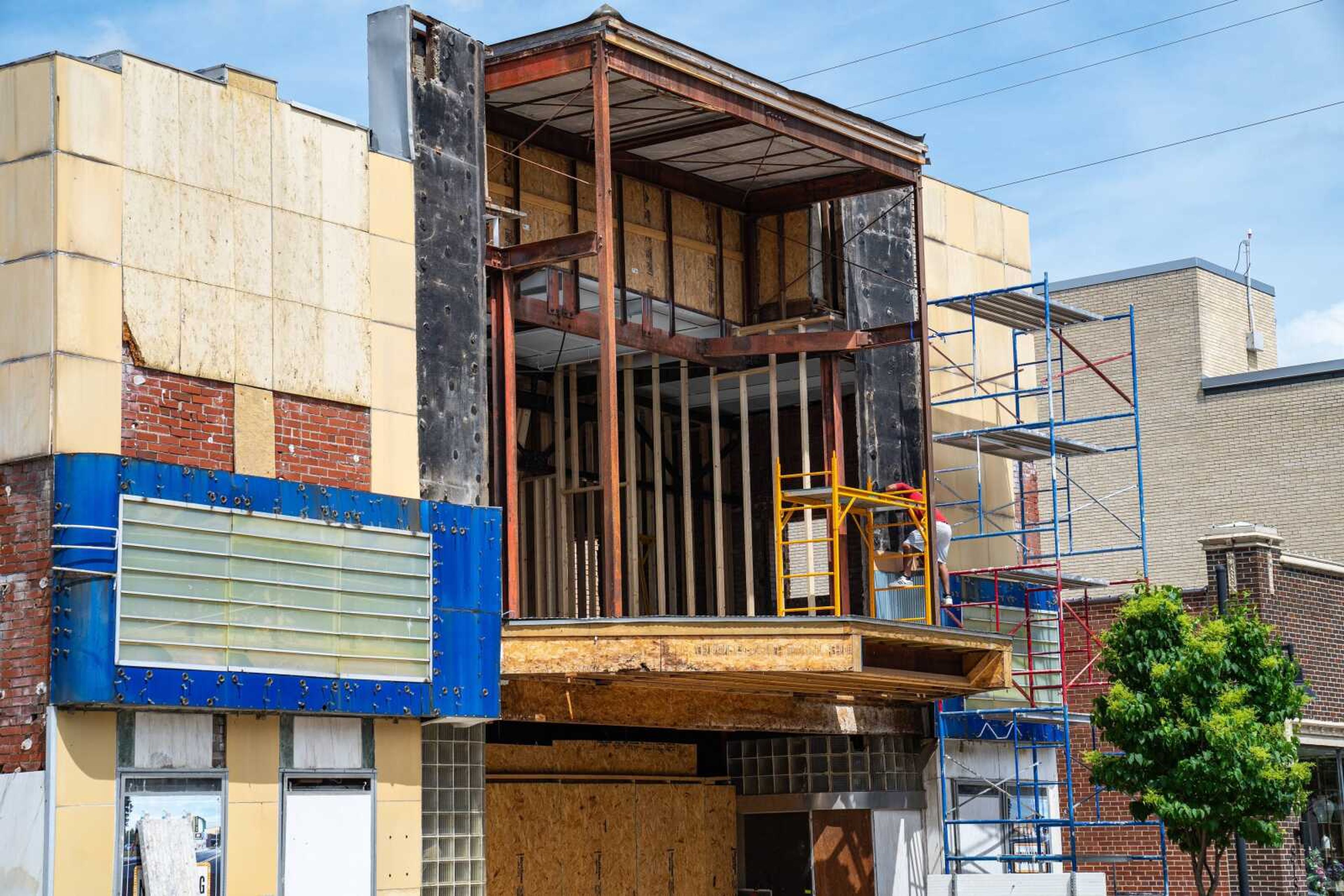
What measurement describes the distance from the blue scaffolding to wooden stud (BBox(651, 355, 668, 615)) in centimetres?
416

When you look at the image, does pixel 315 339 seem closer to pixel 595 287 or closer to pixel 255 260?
pixel 255 260

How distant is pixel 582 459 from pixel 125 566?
47.1 ft

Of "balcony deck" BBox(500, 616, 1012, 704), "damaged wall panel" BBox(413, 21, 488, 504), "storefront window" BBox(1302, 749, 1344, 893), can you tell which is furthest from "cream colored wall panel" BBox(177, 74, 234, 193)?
"storefront window" BBox(1302, 749, 1344, 893)

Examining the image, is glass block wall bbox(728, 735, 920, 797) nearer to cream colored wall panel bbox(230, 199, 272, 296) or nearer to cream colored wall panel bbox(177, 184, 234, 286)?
cream colored wall panel bbox(230, 199, 272, 296)

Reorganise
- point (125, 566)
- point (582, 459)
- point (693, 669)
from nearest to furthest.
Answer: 1. point (125, 566)
2. point (693, 669)
3. point (582, 459)

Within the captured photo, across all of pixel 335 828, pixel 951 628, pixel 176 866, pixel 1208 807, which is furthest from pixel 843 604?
pixel 176 866

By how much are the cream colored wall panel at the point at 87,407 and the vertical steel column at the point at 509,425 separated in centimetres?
556

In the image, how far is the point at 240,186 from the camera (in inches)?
742

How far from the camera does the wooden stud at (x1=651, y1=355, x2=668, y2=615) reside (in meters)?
26.4

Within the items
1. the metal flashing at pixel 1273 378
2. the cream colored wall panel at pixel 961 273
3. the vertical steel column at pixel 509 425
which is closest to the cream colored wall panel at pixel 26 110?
the vertical steel column at pixel 509 425

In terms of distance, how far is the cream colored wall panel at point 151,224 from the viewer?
17.7 metres

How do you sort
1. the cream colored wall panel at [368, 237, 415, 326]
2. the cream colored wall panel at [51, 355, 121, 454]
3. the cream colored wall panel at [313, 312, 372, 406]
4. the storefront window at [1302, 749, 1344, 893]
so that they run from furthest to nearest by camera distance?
the storefront window at [1302, 749, 1344, 893] < the cream colored wall panel at [368, 237, 415, 326] < the cream colored wall panel at [313, 312, 372, 406] < the cream colored wall panel at [51, 355, 121, 454]

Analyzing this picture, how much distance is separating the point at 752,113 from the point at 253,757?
1049cm

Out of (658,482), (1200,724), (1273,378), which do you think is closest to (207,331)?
(658,482)
